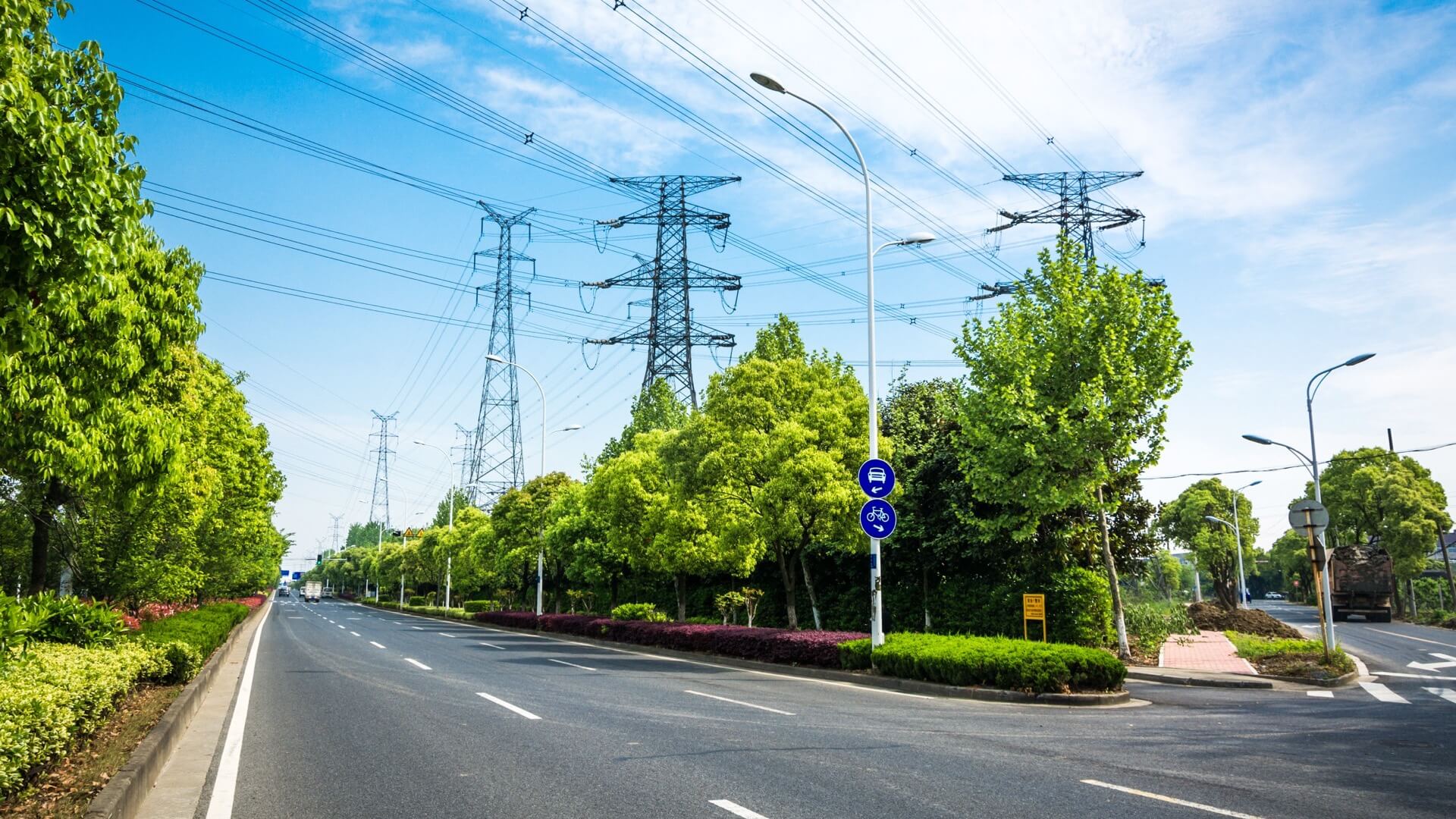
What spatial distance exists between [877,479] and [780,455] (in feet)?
16.3

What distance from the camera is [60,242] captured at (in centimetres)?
536

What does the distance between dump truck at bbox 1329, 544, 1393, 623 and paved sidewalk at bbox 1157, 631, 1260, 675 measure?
23232 mm

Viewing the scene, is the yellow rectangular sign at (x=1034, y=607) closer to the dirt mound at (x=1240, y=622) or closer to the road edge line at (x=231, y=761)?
the dirt mound at (x=1240, y=622)

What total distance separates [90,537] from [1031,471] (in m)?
22.3

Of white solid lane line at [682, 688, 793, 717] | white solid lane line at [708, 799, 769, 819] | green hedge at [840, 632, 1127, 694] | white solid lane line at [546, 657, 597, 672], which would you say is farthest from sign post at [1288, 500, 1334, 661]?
white solid lane line at [708, 799, 769, 819]

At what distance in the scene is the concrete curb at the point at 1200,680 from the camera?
17.1 m

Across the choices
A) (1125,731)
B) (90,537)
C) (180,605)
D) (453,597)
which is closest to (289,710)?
(1125,731)

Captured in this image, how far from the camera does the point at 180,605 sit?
30.1 metres

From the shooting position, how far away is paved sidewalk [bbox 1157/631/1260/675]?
65.4ft

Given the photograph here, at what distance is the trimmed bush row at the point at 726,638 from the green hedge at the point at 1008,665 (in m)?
2.46

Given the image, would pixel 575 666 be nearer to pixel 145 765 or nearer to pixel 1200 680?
pixel 145 765

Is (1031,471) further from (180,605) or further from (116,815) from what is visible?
(180,605)

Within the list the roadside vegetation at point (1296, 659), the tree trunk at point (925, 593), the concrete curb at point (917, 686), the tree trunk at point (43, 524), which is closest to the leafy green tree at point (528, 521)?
the concrete curb at point (917, 686)

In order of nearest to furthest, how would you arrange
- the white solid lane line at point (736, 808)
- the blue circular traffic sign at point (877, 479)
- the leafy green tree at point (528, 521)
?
the white solid lane line at point (736, 808), the blue circular traffic sign at point (877, 479), the leafy green tree at point (528, 521)
